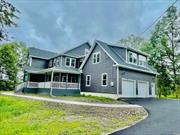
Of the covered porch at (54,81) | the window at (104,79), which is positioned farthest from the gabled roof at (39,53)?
the window at (104,79)

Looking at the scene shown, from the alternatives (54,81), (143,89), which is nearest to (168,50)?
(143,89)

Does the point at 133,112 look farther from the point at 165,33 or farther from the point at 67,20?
the point at 67,20

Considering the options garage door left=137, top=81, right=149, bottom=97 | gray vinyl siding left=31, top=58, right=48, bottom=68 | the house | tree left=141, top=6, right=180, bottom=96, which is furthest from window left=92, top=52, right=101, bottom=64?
tree left=141, top=6, right=180, bottom=96

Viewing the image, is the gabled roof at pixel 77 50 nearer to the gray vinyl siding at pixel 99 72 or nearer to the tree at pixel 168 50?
the gray vinyl siding at pixel 99 72

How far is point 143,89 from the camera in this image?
77.3ft

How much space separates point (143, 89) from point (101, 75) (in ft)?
18.6

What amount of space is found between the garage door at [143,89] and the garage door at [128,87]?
1.29 meters

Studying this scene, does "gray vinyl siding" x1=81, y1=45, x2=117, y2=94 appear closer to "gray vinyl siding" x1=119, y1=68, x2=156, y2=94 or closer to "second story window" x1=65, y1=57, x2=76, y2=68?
"gray vinyl siding" x1=119, y1=68, x2=156, y2=94

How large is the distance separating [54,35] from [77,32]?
25.0ft

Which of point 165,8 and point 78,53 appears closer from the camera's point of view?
point 165,8

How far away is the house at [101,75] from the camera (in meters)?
20.7

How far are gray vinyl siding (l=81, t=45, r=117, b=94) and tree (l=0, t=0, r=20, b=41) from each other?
49.1 ft

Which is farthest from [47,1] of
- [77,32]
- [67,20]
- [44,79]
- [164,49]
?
[77,32]

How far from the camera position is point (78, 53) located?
3033 cm
